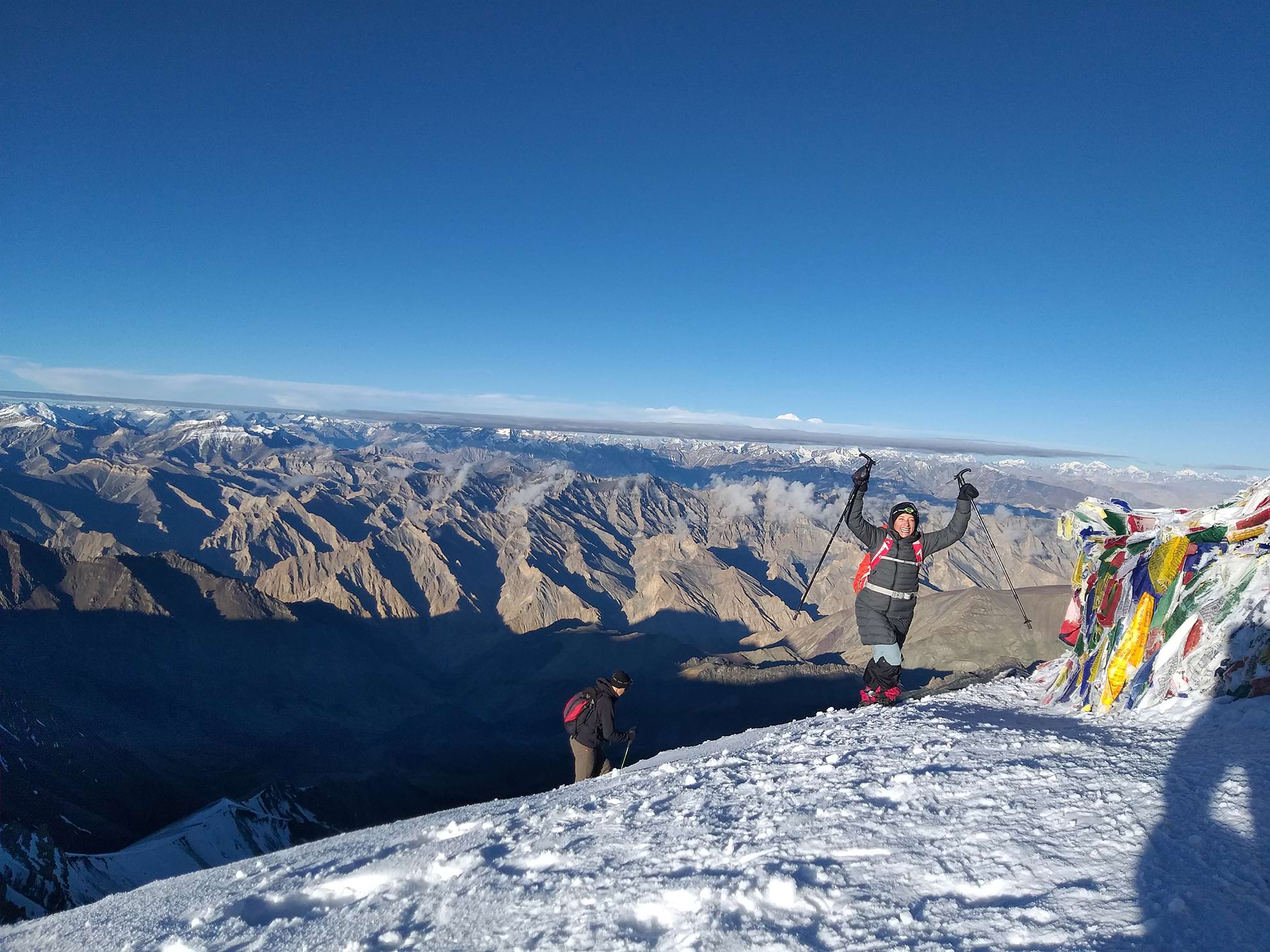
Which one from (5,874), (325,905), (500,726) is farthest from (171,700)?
(325,905)

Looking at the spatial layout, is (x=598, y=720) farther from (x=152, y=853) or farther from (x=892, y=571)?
(x=152, y=853)

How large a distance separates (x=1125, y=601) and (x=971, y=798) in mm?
7844

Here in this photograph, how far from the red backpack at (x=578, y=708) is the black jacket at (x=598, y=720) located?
0.04 meters

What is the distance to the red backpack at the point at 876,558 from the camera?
10.6m

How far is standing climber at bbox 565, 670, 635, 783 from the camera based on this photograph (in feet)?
43.1

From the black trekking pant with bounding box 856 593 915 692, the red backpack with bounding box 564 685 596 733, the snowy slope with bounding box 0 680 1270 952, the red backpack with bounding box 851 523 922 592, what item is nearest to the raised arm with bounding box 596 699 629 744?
the red backpack with bounding box 564 685 596 733

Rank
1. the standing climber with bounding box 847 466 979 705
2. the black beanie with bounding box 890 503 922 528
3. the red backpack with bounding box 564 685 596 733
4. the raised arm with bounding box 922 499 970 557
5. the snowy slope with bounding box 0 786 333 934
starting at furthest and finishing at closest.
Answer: the snowy slope with bounding box 0 786 333 934 < the red backpack with bounding box 564 685 596 733 < the raised arm with bounding box 922 499 970 557 < the standing climber with bounding box 847 466 979 705 < the black beanie with bounding box 890 503 922 528

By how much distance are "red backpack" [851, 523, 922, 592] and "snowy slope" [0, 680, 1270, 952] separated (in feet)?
9.19

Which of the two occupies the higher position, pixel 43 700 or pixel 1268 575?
pixel 1268 575

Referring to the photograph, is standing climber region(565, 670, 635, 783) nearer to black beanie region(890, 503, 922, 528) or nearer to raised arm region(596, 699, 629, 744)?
raised arm region(596, 699, 629, 744)

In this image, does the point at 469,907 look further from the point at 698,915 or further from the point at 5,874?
the point at 5,874

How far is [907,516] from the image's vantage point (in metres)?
10.4

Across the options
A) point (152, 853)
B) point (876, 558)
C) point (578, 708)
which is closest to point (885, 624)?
point (876, 558)

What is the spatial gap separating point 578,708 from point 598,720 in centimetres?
56
